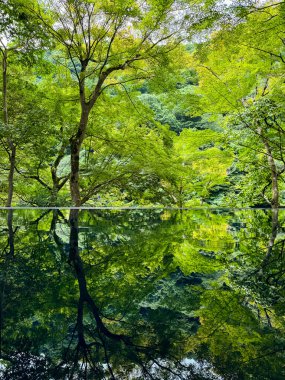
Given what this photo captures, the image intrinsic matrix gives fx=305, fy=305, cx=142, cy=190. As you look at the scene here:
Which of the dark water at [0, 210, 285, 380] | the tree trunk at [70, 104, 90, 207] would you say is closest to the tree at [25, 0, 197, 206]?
the tree trunk at [70, 104, 90, 207]

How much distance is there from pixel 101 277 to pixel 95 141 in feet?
25.3

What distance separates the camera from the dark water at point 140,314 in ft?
1.42

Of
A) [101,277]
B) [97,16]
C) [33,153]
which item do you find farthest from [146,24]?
[101,277]

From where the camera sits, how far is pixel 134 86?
6336 mm

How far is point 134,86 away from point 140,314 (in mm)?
6214

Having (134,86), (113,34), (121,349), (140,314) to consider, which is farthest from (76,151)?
(121,349)

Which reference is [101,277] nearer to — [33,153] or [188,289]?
[188,289]

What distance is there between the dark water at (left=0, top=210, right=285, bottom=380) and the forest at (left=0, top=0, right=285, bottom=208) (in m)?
4.14

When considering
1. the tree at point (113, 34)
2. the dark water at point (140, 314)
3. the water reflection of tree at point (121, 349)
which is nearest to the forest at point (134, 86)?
the tree at point (113, 34)

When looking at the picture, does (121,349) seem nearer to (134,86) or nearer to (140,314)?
(140,314)

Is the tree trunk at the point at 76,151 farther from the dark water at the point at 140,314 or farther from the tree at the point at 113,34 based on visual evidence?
the dark water at the point at 140,314

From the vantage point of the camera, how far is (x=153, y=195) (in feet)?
24.6

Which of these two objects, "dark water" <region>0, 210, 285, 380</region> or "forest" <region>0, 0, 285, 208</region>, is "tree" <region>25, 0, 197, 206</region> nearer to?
"forest" <region>0, 0, 285, 208</region>

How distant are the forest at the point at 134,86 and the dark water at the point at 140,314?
414cm
